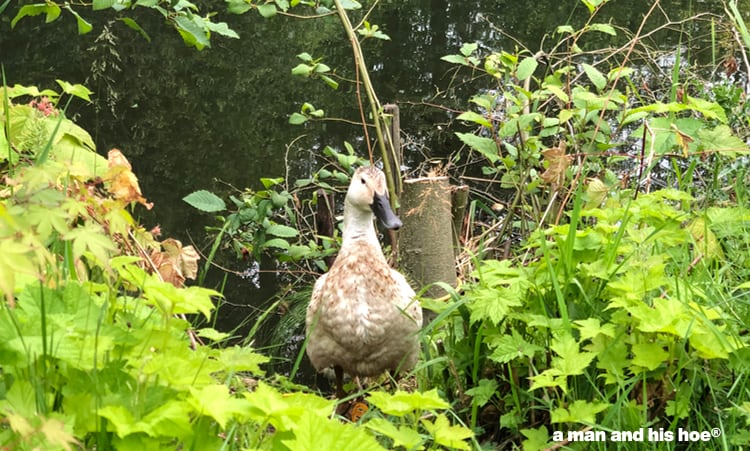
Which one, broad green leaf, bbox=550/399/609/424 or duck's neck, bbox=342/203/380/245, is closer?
broad green leaf, bbox=550/399/609/424

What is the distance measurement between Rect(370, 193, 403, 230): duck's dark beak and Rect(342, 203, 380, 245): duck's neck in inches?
2.8

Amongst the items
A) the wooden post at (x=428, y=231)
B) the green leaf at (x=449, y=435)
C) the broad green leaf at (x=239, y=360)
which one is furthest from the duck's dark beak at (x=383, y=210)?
the green leaf at (x=449, y=435)

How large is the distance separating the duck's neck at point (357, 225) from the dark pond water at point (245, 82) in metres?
1.95

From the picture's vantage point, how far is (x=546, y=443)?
7.29 ft

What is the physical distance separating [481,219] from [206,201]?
2493 millimetres

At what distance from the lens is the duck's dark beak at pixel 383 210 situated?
3.55 meters

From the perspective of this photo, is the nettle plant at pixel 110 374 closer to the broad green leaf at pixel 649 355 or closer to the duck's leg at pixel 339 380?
the broad green leaf at pixel 649 355

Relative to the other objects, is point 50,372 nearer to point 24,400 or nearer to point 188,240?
point 24,400

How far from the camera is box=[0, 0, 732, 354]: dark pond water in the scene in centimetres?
730

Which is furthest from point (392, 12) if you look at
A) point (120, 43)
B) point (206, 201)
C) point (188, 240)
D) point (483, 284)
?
point (483, 284)

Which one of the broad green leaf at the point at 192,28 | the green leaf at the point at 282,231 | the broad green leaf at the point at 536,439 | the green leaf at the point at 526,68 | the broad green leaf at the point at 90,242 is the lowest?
the green leaf at the point at 282,231

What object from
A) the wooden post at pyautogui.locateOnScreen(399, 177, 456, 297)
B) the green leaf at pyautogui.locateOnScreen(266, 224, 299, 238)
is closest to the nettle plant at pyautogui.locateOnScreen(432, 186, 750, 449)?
the wooden post at pyautogui.locateOnScreen(399, 177, 456, 297)

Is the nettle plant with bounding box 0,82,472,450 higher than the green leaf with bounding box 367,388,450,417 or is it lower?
higher

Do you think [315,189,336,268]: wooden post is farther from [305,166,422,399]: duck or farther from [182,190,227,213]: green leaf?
[305,166,422,399]: duck
